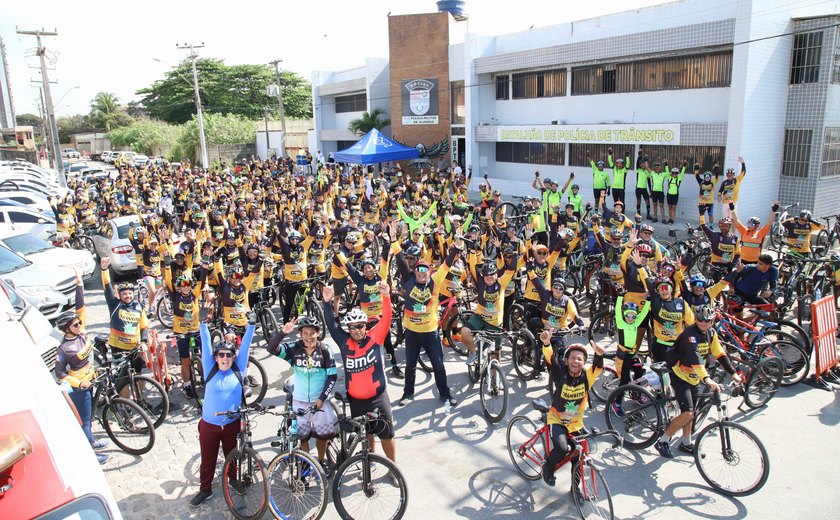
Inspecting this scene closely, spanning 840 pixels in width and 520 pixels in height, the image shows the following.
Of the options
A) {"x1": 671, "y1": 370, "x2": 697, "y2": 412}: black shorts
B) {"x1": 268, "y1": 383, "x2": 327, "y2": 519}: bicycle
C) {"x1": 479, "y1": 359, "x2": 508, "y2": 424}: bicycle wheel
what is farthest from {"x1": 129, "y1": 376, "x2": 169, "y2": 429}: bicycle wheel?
{"x1": 671, "y1": 370, "x2": 697, "y2": 412}: black shorts

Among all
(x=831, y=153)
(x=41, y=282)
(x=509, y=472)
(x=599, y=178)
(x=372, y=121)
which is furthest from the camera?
(x=372, y=121)

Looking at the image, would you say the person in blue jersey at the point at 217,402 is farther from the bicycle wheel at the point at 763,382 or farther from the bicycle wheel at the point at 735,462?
the bicycle wheel at the point at 763,382

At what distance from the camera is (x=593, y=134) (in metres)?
21.5

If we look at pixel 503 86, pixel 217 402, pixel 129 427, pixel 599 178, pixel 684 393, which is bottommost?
pixel 129 427

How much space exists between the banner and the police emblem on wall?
16.9 ft

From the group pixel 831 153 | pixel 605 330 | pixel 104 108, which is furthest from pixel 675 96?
pixel 104 108

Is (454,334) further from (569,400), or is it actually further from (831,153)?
(831,153)

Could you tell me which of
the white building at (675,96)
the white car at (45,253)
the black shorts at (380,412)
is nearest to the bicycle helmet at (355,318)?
the black shorts at (380,412)

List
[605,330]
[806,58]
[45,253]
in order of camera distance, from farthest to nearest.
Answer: [806,58] → [45,253] → [605,330]

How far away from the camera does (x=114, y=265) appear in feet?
48.5

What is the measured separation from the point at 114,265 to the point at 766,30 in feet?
60.9

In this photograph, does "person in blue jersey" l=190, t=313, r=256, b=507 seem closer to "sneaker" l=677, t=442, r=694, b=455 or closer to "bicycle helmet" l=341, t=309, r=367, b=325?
"bicycle helmet" l=341, t=309, r=367, b=325

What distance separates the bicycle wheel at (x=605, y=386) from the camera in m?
7.81

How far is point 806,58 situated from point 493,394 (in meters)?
15.6
